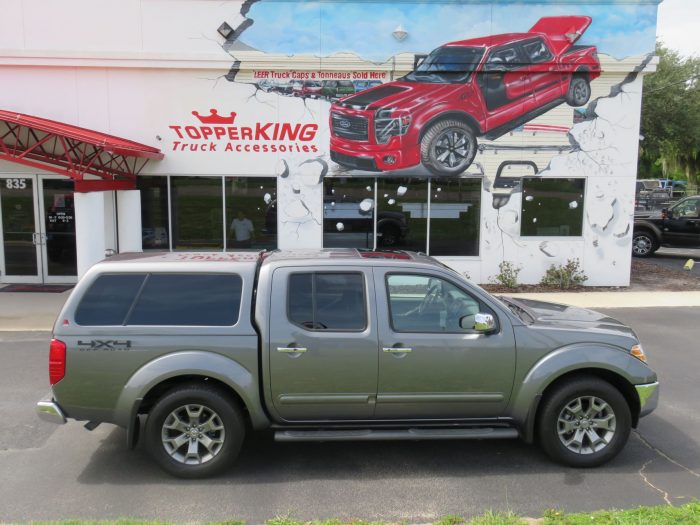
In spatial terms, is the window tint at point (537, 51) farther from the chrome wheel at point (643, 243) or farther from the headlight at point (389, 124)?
the chrome wheel at point (643, 243)

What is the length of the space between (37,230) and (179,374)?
10468 mm

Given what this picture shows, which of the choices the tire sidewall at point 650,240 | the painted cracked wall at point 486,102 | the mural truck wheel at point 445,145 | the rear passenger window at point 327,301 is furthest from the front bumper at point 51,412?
the tire sidewall at point 650,240

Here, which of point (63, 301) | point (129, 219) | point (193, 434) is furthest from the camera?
point (129, 219)

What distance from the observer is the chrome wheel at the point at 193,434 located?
438cm

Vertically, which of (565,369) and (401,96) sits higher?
(401,96)

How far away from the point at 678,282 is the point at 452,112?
7.01 metres

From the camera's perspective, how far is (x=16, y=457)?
482 centimetres

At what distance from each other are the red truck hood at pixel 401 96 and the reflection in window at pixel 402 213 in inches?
64.4

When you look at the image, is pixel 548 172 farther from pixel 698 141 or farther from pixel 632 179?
pixel 698 141

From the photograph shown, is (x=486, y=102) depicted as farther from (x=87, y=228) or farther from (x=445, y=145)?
(x=87, y=228)

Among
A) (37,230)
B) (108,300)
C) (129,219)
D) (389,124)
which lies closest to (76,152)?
(129,219)

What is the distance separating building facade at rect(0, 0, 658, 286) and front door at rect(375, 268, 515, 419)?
335 inches

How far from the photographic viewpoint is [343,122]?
41.6ft

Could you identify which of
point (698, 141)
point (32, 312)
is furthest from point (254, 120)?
point (698, 141)
